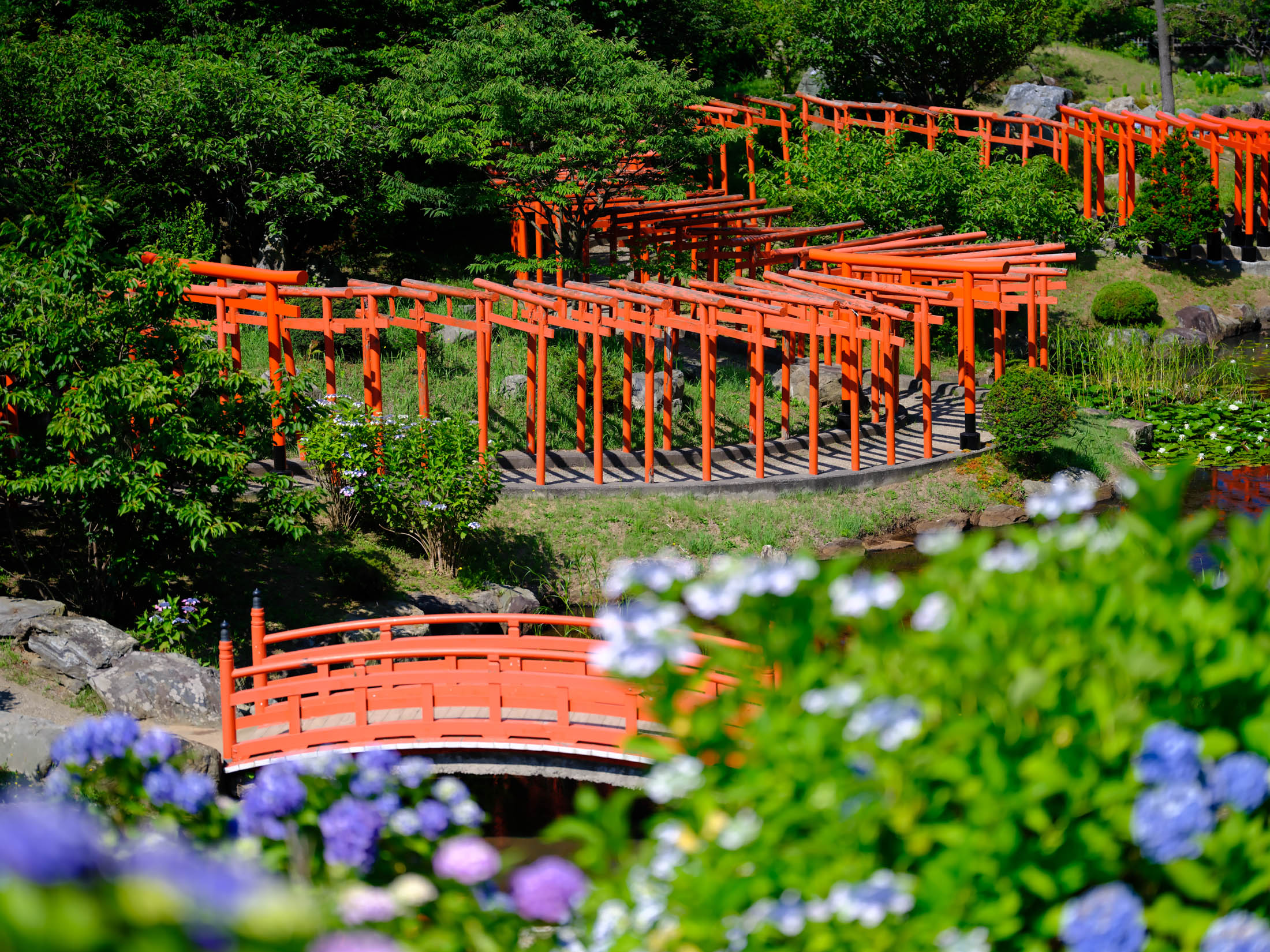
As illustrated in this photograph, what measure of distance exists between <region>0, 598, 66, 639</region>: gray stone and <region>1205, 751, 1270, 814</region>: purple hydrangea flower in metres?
10.7

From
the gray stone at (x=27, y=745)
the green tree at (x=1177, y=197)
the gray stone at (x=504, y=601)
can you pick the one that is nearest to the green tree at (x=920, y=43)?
the green tree at (x=1177, y=197)

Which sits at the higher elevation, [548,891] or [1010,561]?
[1010,561]

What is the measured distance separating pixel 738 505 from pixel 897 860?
1393 centimetres

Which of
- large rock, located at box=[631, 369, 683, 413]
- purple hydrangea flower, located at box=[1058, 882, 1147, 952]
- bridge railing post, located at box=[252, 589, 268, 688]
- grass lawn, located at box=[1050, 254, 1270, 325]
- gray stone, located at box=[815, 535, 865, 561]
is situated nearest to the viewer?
purple hydrangea flower, located at box=[1058, 882, 1147, 952]

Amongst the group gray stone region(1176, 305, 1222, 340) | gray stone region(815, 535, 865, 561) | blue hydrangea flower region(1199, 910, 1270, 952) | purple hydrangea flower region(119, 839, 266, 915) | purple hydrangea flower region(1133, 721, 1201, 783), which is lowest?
gray stone region(815, 535, 865, 561)

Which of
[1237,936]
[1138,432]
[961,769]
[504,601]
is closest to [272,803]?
[961,769]

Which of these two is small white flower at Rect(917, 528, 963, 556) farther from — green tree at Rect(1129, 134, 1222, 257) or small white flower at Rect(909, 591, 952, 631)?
green tree at Rect(1129, 134, 1222, 257)

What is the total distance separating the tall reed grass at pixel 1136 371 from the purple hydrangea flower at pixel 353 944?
2135 cm

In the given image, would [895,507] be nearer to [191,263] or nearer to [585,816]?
[191,263]

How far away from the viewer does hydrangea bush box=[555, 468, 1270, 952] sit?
312cm

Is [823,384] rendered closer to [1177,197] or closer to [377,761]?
[1177,197]

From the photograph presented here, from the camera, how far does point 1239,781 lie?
3137 mm

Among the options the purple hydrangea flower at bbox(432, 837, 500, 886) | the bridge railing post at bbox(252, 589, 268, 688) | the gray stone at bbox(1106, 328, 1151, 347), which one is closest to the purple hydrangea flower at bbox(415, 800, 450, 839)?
the purple hydrangea flower at bbox(432, 837, 500, 886)

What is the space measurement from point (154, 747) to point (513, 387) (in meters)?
15.3
